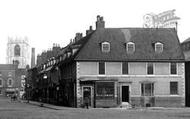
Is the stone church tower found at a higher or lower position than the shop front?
higher

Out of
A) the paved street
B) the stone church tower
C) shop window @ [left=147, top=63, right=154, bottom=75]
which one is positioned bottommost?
the paved street

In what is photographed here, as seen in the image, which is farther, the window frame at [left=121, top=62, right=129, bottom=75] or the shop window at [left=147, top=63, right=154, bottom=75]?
the shop window at [left=147, top=63, right=154, bottom=75]

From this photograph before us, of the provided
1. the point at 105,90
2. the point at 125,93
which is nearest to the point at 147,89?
the point at 125,93

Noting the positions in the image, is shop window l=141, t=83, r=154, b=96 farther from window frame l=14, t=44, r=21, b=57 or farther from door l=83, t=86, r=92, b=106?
window frame l=14, t=44, r=21, b=57

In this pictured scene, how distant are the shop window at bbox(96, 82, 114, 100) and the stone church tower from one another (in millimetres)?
140869

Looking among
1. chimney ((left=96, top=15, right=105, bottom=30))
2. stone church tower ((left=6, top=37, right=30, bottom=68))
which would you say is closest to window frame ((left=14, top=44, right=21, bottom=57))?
stone church tower ((left=6, top=37, right=30, bottom=68))

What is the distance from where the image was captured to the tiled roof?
5862cm

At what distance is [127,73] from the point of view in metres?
58.3

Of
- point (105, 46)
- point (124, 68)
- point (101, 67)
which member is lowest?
point (124, 68)

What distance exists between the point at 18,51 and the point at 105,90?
5636 inches

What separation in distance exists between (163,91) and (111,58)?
25.5 feet

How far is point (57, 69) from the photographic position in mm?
76125

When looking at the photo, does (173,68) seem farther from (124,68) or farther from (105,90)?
(105,90)

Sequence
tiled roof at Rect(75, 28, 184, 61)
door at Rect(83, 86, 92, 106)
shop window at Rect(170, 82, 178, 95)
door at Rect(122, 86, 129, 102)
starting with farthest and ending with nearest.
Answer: tiled roof at Rect(75, 28, 184, 61)
shop window at Rect(170, 82, 178, 95)
door at Rect(122, 86, 129, 102)
door at Rect(83, 86, 92, 106)
